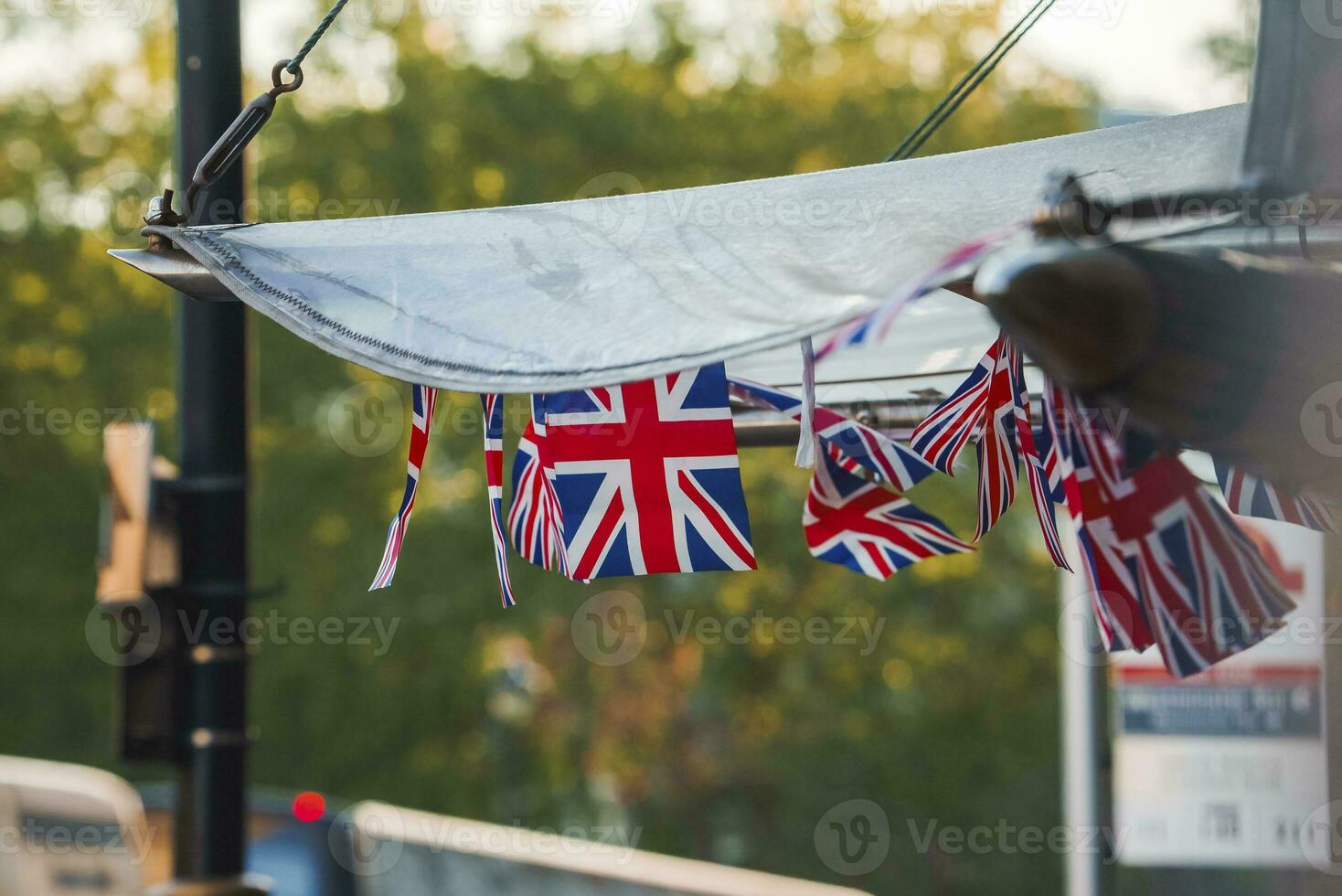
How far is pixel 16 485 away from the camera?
17.7 m

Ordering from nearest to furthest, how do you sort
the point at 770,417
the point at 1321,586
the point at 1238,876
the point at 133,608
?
1. the point at 770,417
2. the point at 133,608
3. the point at 1321,586
4. the point at 1238,876

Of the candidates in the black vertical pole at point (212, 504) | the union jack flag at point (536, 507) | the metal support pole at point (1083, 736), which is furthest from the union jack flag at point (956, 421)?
the metal support pole at point (1083, 736)

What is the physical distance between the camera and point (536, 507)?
4090 mm

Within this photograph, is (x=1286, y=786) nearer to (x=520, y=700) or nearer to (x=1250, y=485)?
(x=1250, y=485)

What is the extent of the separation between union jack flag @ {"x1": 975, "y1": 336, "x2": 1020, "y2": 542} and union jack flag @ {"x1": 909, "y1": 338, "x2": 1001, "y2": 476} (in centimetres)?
2

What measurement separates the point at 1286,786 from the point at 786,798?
1085 centimetres

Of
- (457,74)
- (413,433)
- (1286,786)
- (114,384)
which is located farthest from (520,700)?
(413,433)

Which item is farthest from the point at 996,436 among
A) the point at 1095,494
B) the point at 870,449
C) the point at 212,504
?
the point at 212,504

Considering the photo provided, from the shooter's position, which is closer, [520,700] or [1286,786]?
[1286,786]

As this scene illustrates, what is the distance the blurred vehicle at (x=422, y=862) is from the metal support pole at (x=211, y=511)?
4.88 meters

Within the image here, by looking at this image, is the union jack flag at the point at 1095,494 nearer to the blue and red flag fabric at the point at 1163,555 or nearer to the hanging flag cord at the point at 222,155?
the blue and red flag fabric at the point at 1163,555

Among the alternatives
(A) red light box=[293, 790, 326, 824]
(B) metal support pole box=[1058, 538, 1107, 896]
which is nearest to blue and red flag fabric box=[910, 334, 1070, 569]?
(B) metal support pole box=[1058, 538, 1107, 896]

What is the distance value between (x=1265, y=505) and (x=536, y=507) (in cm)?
196

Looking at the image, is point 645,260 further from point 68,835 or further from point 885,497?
point 68,835
